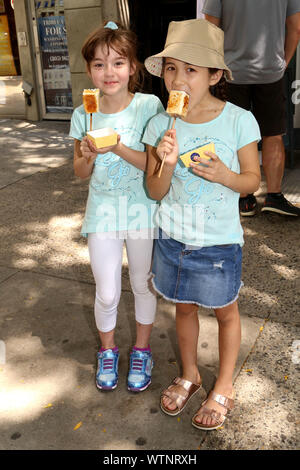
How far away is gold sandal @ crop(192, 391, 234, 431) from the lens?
2.43m

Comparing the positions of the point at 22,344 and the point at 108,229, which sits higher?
the point at 108,229

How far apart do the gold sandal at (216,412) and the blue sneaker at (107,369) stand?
1.66 feet

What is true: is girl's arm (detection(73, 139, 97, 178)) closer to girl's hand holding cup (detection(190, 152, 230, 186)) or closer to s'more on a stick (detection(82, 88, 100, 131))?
s'more on a stick (detection(82, 88, 100, 131))

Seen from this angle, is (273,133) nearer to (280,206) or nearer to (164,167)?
(280,206)

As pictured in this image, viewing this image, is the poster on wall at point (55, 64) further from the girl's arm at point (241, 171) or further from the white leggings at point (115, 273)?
the girl's arm at point (241, 171)

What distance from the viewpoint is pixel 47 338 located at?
3.22 meters

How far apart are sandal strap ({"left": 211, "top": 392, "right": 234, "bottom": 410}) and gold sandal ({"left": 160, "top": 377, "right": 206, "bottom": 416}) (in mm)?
147

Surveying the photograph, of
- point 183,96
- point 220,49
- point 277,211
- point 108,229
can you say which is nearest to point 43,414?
point 108,229

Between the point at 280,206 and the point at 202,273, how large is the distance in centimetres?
262

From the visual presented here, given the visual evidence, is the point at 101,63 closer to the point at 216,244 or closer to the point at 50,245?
the point at 216,244

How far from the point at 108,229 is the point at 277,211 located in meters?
2.59

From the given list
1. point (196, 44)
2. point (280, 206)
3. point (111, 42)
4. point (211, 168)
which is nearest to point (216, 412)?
point (211, 168)

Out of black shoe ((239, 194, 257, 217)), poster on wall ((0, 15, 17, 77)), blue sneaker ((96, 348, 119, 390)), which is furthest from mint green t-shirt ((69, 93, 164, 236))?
poster on wall ((0, 15, 17, 77))

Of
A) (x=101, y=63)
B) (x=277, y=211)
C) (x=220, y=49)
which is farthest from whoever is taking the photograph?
(x=277, y=211)
